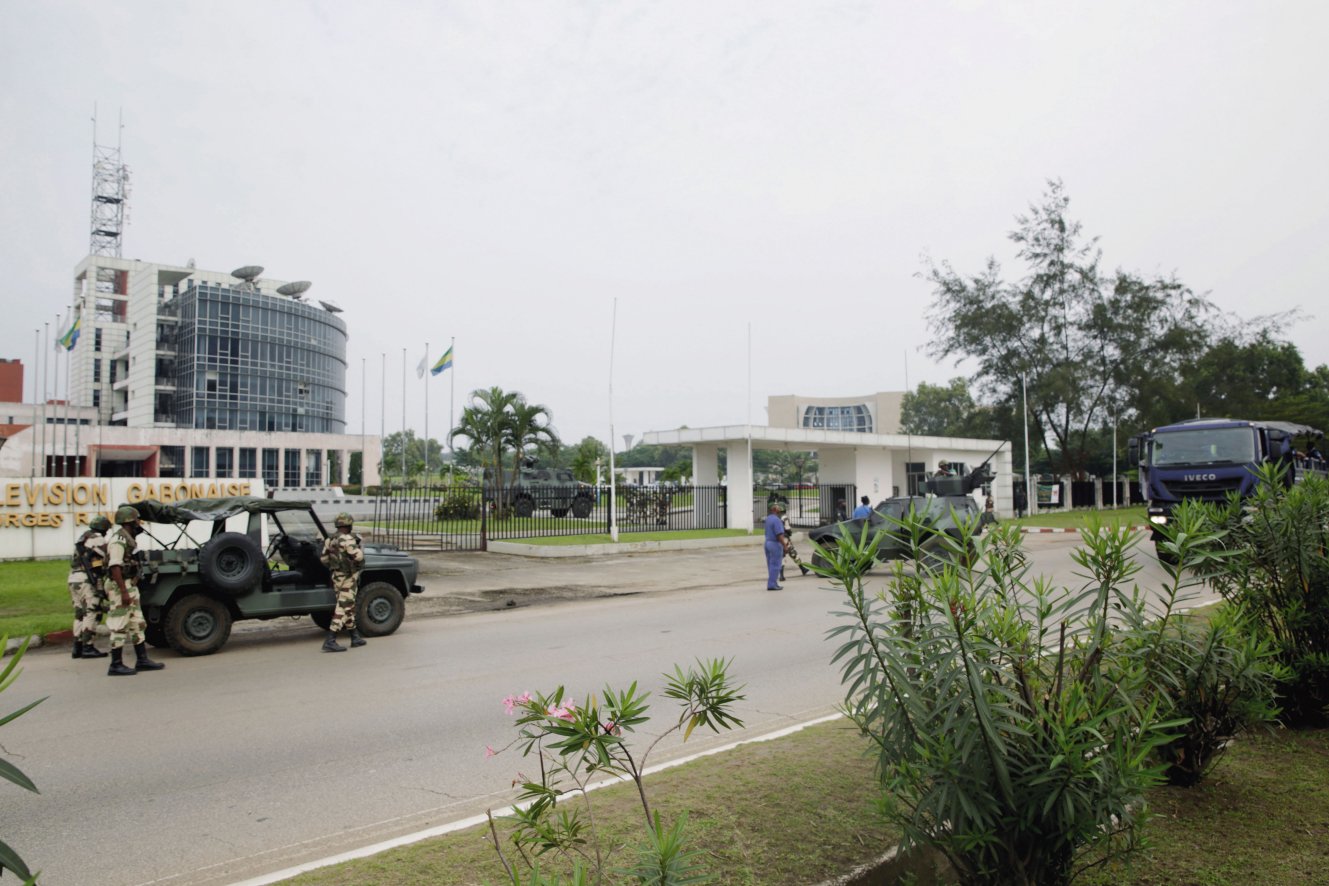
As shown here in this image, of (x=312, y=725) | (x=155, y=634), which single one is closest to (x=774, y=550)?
(x=155, y=634)

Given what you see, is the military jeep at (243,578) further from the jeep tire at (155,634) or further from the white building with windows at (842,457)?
the white building with windows at (842,457)

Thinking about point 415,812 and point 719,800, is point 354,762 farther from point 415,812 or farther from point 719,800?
point 719,800

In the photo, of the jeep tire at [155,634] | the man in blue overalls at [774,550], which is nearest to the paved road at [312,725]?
the jeep tire at [155,634]

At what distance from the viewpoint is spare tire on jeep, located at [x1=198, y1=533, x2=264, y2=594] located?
31.8 ft

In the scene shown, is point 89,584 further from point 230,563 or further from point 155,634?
point 230,563

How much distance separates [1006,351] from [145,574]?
45037 mm

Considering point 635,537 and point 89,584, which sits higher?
point 89,584

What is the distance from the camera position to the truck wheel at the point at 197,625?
973 cm

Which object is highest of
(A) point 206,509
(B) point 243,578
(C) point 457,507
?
(A) point 206,509

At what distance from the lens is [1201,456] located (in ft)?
61.4

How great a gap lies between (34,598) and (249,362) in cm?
6356

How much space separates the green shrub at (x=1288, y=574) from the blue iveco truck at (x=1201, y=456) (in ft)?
46.1

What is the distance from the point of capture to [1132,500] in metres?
57.6

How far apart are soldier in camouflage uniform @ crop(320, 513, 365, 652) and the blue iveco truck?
1560 centimetres
